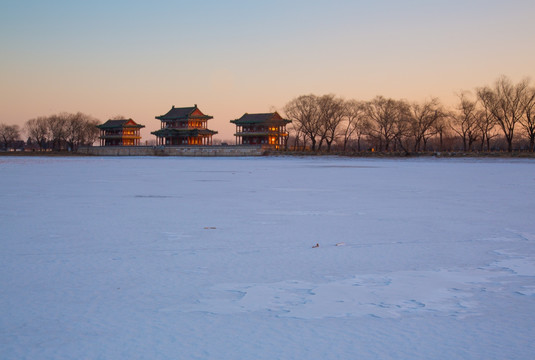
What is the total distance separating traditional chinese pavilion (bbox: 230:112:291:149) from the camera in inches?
3155

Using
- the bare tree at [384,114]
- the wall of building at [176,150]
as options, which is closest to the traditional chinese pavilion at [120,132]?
the wall of building at [176,150]

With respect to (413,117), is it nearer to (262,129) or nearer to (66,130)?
(262,129)

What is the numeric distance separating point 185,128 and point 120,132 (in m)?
18.5

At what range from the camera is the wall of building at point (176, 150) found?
76.3m

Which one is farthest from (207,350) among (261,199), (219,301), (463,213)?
(261,199)

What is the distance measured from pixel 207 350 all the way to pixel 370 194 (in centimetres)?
1278

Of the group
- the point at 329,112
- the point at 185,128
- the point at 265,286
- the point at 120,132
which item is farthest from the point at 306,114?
the point at 265,286

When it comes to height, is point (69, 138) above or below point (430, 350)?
above

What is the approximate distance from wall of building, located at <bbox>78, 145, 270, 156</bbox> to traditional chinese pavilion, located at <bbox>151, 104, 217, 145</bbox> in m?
3.74

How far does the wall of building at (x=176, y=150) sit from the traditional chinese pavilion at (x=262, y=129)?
15.1 ft

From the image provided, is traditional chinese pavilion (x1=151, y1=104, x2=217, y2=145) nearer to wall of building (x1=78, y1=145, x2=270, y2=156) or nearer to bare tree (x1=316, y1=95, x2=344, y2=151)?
wall of building (x1=78, y1=145, x2=270, y2=156)

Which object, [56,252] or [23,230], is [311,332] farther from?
[23,230]

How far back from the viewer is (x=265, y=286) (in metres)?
5.14

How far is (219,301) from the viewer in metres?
4.62
